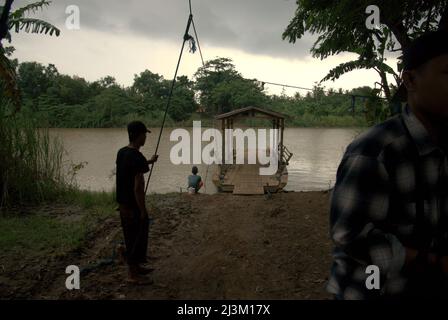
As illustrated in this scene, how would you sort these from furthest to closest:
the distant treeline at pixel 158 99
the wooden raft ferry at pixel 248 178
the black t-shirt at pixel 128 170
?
the distant treeline at pixel 158 99 → the wooden raft ferry at pixel 248 178 → the black t-shirt at pixel 128 170

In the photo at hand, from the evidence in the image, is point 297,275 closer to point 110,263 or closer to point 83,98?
point 110,263

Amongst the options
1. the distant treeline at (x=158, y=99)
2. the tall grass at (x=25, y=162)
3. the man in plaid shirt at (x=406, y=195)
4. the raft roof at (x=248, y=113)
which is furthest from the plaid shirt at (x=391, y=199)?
the distant treeline at (x=158, y=99)

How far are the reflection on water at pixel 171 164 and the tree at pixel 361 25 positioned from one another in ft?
14.5

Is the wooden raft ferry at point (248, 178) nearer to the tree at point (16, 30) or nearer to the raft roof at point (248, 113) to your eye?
the raft roof at point (248, 113)

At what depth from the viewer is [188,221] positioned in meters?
6.24

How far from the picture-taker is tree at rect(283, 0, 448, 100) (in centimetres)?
444

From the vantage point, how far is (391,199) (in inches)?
42.1

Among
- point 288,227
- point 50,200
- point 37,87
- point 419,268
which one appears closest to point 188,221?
point 288,227

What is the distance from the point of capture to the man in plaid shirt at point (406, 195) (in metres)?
1.03

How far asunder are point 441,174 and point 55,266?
4.30 meters

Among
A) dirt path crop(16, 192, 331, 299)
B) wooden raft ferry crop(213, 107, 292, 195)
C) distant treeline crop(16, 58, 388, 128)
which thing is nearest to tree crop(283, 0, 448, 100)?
dirt path crop(16, 192, 331, 299)

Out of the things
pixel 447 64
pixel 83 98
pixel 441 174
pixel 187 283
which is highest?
pixel 83 98

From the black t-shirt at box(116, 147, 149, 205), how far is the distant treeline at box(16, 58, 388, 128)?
109 feet

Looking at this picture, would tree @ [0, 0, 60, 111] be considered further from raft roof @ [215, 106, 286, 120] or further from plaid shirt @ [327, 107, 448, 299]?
raft roof @ [215, 106, 286, 120]
